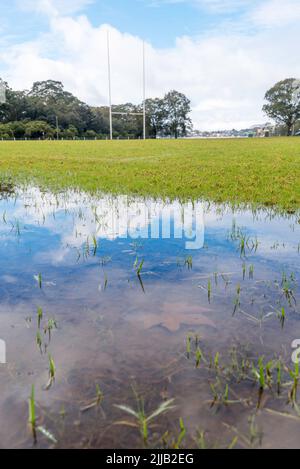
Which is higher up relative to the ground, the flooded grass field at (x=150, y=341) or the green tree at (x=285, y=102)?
the green tree at (x=285, y=102)

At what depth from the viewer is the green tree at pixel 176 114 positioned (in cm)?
12312

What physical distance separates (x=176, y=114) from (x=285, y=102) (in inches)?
1551

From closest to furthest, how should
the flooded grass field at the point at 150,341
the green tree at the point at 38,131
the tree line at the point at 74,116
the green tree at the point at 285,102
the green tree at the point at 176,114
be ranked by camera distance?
the flooded grass field at the point at 150,341 → the green tree at the point at 38,131 → the green tree at the point at 285,102 → the tree line at the point at 74,116 → the green tree at the point at 176,114

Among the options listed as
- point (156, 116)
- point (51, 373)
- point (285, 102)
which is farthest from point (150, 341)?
point (156, 116)

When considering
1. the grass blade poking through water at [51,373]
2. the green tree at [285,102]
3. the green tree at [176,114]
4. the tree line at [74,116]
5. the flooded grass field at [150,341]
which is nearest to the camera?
the flooded grass field at [150,341]

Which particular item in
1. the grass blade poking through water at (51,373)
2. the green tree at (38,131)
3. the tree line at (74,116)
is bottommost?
the grass blade poking through water at (51,373)

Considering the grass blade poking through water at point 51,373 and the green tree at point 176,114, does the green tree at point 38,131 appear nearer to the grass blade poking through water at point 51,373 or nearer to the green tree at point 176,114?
the green tree at point 176,114

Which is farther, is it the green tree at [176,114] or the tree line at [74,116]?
the green tree at [176,114]

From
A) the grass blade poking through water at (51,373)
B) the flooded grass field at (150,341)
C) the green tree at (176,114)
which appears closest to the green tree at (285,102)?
the green tree at (176,114)

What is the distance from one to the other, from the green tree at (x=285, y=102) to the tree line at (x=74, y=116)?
34.1 metres

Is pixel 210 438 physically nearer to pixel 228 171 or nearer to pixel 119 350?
pixel 119 350

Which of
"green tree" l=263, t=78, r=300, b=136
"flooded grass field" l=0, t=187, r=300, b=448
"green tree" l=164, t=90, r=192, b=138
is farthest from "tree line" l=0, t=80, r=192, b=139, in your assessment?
"flooded grass field" l=0, t=187, r=300, b=448

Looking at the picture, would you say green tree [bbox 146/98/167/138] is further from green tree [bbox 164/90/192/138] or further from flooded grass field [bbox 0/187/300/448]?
Result: flooded grass field [bbox 0/187/300/448]
